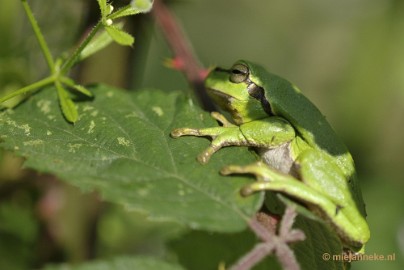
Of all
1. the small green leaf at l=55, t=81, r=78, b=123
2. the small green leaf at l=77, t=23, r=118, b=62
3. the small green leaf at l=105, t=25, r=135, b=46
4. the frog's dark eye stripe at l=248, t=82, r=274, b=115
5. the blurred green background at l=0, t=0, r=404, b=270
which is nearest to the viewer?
the small green leaf at l=105, t=25, r=135, b=46

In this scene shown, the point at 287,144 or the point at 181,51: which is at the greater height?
the point at 181,51

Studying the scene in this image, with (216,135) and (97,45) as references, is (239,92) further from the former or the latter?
(97,45)

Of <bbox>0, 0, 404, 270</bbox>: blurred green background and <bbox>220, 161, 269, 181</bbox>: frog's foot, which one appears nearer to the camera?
<bbox>220, 161, 269, 181</bbox>: frog's foot

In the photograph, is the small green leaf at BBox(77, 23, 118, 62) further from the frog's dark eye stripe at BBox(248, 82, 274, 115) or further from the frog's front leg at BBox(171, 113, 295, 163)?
the frog's dark eye stripe at BBox(248, 82, 274, 115)

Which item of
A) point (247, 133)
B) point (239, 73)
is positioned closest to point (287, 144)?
point (247, 133)

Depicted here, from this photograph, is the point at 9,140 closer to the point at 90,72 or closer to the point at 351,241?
the point at 90,72

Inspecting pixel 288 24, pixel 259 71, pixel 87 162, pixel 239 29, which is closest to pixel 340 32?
pixel 288 24

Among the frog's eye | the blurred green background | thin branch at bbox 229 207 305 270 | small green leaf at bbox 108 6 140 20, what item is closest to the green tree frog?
the frog's eye
